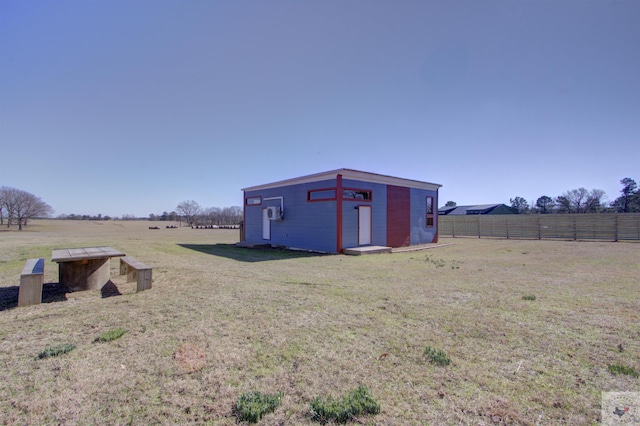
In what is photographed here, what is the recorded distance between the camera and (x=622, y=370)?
266 centimetres

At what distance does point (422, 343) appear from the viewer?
3266 mm

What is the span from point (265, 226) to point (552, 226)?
1857 centimetres

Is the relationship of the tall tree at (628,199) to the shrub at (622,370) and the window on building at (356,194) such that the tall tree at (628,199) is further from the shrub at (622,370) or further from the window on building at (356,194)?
the shrub at (622,370)

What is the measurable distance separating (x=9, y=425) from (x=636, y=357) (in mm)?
5047

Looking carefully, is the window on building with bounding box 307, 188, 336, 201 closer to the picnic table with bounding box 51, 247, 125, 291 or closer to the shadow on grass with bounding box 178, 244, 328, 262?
the shadow on grass with bounding box 178, 244, 328, 262

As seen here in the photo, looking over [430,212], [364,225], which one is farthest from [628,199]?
[364,225]

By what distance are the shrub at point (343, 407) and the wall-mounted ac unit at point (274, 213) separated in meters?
13.2

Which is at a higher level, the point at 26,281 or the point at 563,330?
the point at 26,281

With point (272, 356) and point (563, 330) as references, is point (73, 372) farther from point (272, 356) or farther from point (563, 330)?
point (563, 330)

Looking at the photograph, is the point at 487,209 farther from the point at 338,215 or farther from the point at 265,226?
the point at 338,215

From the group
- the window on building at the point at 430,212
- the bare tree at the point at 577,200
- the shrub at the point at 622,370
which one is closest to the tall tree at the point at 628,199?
the bare tree at the point at 577,200

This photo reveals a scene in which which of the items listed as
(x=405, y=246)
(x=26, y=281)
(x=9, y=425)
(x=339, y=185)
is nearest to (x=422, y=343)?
(x=9, y=425)

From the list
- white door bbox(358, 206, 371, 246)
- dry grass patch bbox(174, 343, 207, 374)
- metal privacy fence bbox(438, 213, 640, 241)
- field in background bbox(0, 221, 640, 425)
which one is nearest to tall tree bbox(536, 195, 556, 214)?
metal privacy fence bbox(438, 213, 640, 241)

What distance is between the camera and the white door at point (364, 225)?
45.2ft
